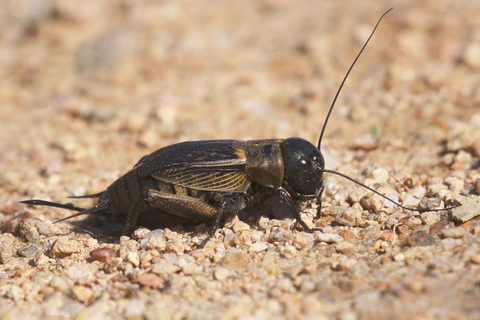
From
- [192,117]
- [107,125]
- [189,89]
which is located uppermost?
[189,89]

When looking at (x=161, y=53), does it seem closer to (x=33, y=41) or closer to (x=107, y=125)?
(x=107, y=125)

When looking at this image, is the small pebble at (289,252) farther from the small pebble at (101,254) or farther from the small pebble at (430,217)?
the small pebble at (101,254)

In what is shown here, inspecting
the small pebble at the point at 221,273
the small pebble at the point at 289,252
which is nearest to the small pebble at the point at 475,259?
the small pebble at the point at 289,252

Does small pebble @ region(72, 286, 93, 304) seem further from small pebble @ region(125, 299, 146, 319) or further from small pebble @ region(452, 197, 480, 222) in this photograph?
small pebble @ region(452, 197, 480, 222)

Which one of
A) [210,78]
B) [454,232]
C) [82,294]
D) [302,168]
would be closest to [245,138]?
→ [210,78]

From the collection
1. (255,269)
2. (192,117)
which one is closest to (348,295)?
(255,269)

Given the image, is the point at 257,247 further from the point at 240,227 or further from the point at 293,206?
the point at 293,206
